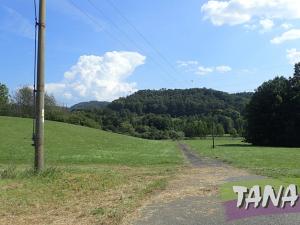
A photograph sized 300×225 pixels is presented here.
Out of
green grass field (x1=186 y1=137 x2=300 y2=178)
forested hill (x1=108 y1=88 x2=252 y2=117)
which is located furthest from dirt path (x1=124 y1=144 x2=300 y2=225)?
forested hill (x1=108 y1=88 x2=252 y2=117)

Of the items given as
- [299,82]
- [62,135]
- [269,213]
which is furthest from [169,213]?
[299,82]

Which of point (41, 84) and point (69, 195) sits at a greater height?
point (41, 84)

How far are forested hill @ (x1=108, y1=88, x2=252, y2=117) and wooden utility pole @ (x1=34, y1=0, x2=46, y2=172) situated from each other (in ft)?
389

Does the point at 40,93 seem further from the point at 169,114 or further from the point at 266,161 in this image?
the point at 169,114

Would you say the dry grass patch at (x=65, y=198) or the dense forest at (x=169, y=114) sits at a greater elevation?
the dense forest at (x=169, y=114)

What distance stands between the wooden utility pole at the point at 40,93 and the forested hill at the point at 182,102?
389 ft

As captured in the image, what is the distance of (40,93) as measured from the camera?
17.9m

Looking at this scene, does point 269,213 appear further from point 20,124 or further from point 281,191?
point 20,124

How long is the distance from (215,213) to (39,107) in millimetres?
9649

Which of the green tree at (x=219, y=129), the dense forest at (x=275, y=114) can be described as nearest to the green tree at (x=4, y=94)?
the dense forest at (x=275, y=114)

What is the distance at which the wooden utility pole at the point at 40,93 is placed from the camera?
1769 cm

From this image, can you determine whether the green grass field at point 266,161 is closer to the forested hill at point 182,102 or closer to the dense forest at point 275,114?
the dense forest at point 275,114

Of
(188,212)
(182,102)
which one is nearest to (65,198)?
(188,212)

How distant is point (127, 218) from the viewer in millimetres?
9836
